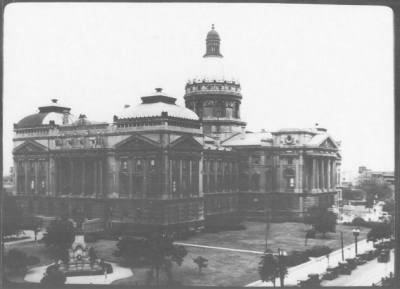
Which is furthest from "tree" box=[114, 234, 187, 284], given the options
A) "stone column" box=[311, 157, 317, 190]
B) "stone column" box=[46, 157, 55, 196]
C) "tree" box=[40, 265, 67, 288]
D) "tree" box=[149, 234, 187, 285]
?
"stone column" box=[311, 157, 317, 190]

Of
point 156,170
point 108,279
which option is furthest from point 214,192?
point 108,279

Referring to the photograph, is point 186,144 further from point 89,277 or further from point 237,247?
point 89,277

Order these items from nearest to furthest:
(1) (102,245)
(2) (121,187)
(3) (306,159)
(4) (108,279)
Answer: (4) (108,279) → (1) (102,245) → (2) (121,187) → (3) (306,159)

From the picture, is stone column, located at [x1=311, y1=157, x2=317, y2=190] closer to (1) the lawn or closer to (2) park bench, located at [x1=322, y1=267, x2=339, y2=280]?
(1) the lawn

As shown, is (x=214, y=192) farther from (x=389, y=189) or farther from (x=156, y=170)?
(x=389, y=189)

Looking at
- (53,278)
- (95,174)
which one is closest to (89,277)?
(53,278)
